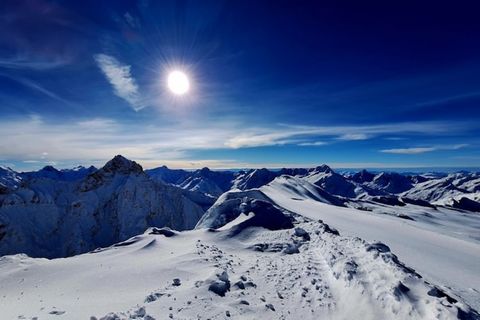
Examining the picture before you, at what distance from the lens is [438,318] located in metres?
9.30

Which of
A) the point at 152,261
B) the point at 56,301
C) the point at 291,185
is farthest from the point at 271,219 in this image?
the point at 291,185

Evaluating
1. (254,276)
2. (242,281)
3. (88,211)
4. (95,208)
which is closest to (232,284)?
(242,281)

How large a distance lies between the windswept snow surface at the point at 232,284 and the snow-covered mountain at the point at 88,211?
104134mm

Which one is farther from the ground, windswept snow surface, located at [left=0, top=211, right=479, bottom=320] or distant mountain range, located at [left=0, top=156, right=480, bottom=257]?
windswept snow surface, located at [left=0, top=211, right=479, bottom=320]

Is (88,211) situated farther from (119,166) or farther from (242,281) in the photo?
(242,281)

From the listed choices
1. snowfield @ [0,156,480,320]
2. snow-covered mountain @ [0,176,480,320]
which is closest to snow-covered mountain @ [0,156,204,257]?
snowfield @ [0,156,480,320]

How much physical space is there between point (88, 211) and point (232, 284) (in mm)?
128616

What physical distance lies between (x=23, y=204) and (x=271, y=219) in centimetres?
11742

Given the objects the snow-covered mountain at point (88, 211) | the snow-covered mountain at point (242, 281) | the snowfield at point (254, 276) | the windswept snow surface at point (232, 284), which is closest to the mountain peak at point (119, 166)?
the snow-covered mountain at point (88, 211)

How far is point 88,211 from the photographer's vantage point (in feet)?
418

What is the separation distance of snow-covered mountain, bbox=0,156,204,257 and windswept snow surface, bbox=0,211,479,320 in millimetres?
104134

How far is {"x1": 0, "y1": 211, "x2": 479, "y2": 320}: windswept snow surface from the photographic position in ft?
37.1

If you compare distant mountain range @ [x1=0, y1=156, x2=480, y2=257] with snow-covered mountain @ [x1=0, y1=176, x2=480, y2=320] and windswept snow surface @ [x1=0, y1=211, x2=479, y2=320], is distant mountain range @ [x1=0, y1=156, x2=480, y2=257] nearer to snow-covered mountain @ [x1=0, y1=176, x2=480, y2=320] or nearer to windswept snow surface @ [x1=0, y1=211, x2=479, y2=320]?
snow-covered mountain @ [x1=0, y1=176, x2=480, y2=320]

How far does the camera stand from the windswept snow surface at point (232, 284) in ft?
37.1
